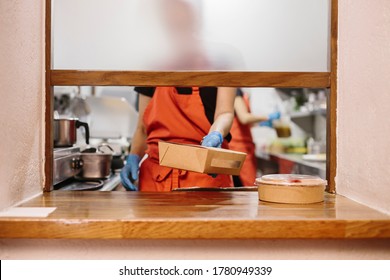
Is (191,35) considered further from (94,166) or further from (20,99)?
(94,166)

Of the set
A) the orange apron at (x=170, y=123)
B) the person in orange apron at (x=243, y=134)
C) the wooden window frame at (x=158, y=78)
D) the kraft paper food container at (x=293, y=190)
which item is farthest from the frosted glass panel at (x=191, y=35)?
the person in orange apron at (x=243, y=134)

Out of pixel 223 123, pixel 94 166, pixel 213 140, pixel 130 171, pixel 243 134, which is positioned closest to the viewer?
pixel 213 140

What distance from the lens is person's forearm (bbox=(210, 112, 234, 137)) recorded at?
2057mm

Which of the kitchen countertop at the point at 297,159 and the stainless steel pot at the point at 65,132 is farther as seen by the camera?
the kitchen countertop at the point at 297,159

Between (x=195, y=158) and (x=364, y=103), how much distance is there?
20.4 inches

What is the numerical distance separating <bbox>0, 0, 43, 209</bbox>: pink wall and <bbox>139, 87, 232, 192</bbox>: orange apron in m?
0.86

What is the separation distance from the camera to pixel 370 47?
1.27 m

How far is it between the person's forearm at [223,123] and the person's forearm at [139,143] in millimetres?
536

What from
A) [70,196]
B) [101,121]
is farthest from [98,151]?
[70,196]

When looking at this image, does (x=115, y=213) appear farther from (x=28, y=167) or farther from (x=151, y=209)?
(x=28, y=167)

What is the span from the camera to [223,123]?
82.3 inches

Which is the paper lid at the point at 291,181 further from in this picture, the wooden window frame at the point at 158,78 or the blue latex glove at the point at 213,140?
the blue latex glove at the point at 213,140

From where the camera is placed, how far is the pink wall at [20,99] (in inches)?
46.1

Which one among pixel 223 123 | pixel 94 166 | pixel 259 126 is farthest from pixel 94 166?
pixel 259 126
